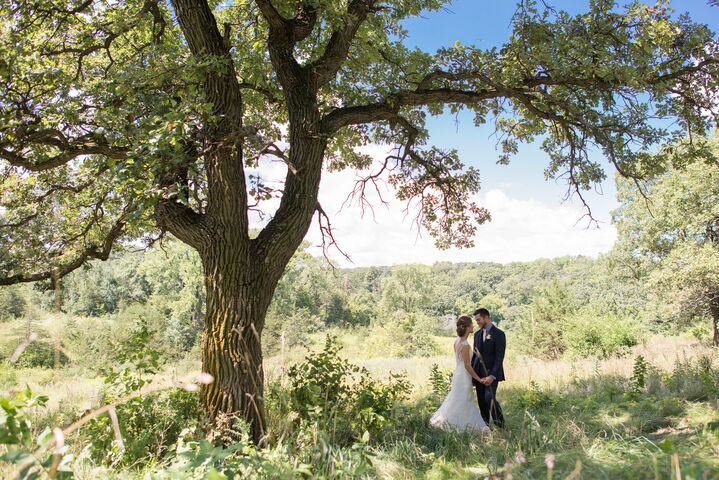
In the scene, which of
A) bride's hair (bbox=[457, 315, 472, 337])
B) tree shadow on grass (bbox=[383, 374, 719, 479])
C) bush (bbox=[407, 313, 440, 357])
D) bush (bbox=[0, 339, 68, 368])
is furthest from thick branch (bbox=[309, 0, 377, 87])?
bush (bbox=[407, 313, 440, 357])

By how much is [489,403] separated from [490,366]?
538 mm

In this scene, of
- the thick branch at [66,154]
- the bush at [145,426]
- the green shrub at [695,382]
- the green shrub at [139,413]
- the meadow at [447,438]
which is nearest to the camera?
the meadow at [447,438]

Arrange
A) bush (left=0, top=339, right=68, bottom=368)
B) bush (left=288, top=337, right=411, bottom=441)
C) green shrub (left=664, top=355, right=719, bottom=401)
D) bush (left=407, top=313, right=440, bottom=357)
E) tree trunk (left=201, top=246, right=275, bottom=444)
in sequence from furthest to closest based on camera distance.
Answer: bush (left=407, top=313, right=440, bottom=357), green shrub (left=664, top=355, right=719, bottom=401), bush (left=288, top=337, right=411, bottom=441), tree trunk (left=201, top=246, right=275, bottom=444), bush (left=0, top=339, right=68, bottom=368)

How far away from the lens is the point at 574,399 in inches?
316

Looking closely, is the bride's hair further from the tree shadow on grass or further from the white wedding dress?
the tree shadow on grass

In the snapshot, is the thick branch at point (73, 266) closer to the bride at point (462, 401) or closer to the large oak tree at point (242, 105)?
the large oak tree at point (242, 105)

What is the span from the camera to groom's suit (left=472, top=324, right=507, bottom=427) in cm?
661

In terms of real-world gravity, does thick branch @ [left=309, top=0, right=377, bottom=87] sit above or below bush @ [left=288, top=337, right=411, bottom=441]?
above

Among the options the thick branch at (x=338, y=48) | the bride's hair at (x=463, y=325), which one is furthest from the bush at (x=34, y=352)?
the bride's hair at (x=463, y=325)

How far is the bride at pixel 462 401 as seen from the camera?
21.3 ft

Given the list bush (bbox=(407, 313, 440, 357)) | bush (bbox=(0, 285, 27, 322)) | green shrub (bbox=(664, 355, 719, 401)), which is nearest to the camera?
green shrub (bbox=(664, 355, 719, 401))

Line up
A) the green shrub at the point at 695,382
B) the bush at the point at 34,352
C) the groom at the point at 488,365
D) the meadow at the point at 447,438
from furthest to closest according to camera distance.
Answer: the green shrub at the point at 695,382 → the groom at the point at 488,365 → the meadow at the point at 447,438 → the bush at the point at 34,352

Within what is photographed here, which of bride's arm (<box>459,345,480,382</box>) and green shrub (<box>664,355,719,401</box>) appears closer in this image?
bride's arm (<box>459,345,480,382</box>)

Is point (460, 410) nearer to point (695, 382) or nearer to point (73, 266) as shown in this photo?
point (695, 382)
